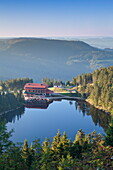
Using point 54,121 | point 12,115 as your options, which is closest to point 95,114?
point 54,121

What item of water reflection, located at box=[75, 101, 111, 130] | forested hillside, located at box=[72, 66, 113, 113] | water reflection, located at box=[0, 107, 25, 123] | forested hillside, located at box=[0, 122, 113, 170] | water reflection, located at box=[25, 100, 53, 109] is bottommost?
water reflection, located at box=[25, 100, 53, 109]

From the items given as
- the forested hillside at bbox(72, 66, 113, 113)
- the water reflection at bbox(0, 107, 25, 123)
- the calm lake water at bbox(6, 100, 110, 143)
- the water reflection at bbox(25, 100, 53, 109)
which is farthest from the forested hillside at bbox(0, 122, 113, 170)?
the water reflection at bbox(25, 100, 53, 109)

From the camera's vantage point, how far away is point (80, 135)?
32.4 m

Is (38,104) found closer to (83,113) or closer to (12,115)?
(12,115)

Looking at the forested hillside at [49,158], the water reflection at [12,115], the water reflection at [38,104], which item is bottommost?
the water reflection at [38,104]

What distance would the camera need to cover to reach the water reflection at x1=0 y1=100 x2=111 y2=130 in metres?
67.3

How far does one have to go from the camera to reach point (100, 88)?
291 ft

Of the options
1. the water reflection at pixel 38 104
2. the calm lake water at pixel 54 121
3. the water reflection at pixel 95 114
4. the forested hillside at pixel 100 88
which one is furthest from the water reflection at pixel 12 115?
the forested hillside at pixel 100 88

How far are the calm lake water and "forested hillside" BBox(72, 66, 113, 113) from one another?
4.44 metres

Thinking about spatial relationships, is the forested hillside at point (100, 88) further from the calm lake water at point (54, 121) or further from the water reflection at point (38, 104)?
the water reflection at point (38, 104)

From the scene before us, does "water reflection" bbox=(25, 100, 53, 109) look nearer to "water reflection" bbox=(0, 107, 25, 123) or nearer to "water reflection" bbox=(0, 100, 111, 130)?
"water reflection" bbox=(0, 100, 111, 130)

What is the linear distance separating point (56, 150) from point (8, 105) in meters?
54.4

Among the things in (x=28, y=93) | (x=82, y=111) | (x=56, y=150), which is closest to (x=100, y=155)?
(x=56, y=150)

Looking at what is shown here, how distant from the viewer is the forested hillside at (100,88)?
259 feet
